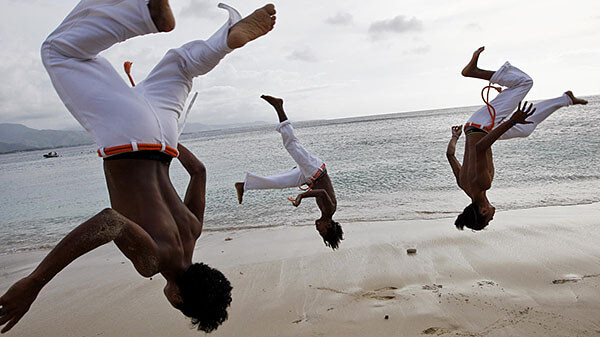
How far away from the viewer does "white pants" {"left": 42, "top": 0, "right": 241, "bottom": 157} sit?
2455mm

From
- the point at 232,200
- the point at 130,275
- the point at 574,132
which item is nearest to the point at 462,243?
the point at 130,275

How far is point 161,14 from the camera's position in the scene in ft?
8.43

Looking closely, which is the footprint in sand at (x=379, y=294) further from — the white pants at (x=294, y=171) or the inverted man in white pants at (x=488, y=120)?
the white pants at (x=294, y=171)

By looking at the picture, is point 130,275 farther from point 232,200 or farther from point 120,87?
point 232,200

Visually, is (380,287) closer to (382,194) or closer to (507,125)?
(507,125)

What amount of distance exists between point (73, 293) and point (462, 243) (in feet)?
18.5

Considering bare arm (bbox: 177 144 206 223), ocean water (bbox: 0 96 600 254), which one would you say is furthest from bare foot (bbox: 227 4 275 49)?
ocean water (bbox: 0 96 600 254)

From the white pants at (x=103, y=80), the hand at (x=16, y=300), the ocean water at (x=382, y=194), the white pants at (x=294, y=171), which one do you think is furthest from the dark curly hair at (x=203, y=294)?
the ocean water at (x=382, y=194)

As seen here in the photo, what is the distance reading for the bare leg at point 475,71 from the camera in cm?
547

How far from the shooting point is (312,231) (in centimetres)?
845

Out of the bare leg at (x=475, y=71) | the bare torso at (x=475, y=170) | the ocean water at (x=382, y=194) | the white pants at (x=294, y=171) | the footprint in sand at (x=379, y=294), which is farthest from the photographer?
the ocean water at (x=382, y=194)

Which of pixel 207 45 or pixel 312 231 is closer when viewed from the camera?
pixel 207 45

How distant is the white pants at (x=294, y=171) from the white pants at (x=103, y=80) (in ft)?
14.0

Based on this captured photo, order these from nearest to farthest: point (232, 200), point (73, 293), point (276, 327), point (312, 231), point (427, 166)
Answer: point (276, 327) < point (73, 293) < point (312, 231) < point (232, 200) < point (427, 166)
